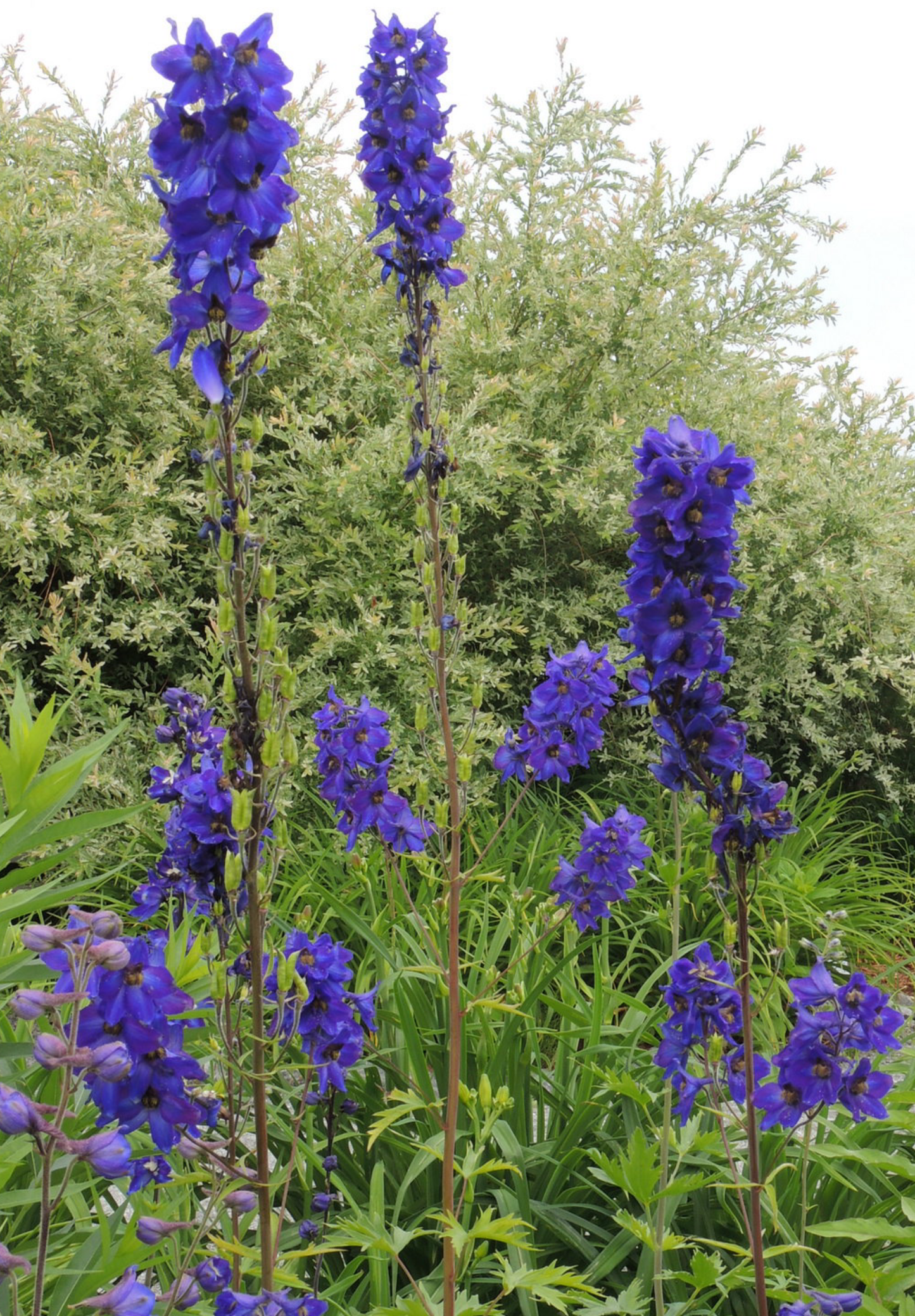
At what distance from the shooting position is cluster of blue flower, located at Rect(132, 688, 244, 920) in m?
1.61

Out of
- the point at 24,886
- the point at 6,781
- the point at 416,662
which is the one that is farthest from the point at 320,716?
the point at 24,886

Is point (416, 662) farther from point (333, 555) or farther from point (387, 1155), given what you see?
point (387, 1155)

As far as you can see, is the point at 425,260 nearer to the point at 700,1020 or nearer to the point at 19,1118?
the point at 700,1020

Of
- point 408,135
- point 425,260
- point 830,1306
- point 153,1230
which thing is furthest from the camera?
point 425,260

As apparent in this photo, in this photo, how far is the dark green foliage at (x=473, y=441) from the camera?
15.9 ft

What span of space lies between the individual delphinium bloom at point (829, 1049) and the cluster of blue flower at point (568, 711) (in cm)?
74

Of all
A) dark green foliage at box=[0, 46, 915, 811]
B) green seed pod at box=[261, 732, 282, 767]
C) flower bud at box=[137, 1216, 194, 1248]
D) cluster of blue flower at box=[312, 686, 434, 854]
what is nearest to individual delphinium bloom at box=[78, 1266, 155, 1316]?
flower bud at box=[137, 1216, 194, 1248]

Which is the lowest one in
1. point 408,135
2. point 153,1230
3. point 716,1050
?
point 153,1230

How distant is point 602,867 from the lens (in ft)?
8.23

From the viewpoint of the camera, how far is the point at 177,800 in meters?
1.95

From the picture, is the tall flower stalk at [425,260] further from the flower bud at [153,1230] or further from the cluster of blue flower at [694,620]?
the flower bud at [153,1230]

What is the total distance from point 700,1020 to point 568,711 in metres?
0.75

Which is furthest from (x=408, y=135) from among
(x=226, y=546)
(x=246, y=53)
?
(x=226, y=546)

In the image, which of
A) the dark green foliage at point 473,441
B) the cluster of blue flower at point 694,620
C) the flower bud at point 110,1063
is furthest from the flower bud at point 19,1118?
the dark green foliage at point 473,441
